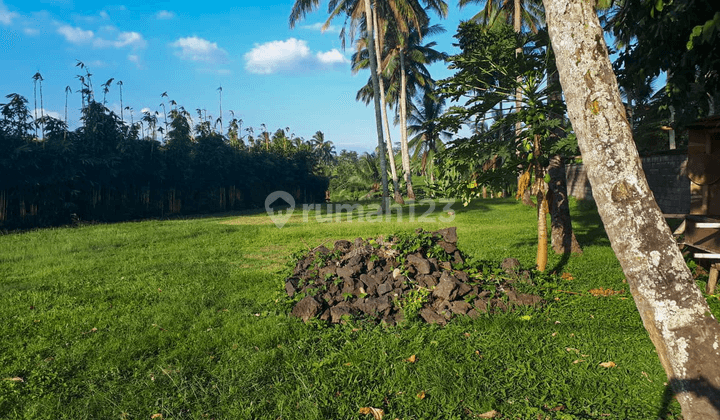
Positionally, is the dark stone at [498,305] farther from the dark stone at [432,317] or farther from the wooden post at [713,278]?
the wooden post at [713,278]

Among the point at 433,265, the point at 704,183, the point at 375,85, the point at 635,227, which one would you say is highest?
the point at 375,85

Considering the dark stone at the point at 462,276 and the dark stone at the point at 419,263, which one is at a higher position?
the dark stone at the point at 419,263

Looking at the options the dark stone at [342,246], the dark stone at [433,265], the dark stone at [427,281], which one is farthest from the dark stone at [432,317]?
the dark stone at [342,246]

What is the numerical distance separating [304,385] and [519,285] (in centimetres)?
338

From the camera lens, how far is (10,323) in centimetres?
531

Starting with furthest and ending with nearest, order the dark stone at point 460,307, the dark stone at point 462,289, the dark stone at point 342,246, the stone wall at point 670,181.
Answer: the stone wall at point 670,181 < the dark stone at point 342,246 < the dark stone at point 462,289 < the dark stone at point 460,307

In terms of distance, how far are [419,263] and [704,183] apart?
15.0ft

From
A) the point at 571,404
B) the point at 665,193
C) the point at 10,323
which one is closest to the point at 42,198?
the point at 10,323

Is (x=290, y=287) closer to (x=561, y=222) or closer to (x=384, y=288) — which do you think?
(x=384, y=288)

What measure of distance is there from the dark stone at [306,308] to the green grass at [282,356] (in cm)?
17

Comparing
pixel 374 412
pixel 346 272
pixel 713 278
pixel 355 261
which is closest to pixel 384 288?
pixel 346 272

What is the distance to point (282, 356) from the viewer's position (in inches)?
168

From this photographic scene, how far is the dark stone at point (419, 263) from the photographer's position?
578 centimetres

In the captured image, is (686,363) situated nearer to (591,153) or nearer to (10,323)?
(591,153)
